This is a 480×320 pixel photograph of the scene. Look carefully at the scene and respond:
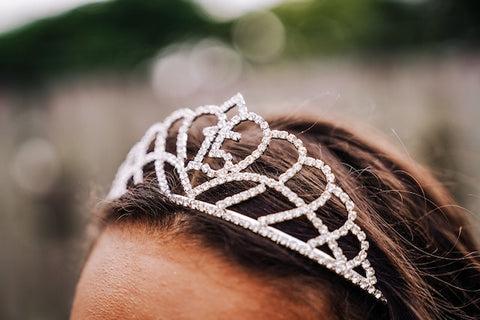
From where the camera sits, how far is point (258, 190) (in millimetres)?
772

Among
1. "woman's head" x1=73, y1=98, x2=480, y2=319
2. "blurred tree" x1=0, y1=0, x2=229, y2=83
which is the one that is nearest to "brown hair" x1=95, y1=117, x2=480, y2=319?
"woman's head" x1=73, y1=98, x2=480, y2=319

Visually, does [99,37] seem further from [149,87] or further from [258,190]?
[258,190]

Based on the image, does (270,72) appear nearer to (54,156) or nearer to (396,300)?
(54,156)

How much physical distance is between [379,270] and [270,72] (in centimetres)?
260

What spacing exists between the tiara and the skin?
0.06 meters

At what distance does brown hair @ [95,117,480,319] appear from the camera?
0.74 m

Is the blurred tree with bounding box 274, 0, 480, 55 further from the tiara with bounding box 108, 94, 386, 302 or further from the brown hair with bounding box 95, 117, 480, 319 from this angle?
the tiara with bounding box 108, 94, 386, 302

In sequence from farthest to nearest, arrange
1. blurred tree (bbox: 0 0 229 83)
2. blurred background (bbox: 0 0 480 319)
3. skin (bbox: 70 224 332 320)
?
blurred tree (bbox: 0 0 229 83)
blurred background (bbox: 0 0 480 319)
skin (bbox: 70 224 332 320)

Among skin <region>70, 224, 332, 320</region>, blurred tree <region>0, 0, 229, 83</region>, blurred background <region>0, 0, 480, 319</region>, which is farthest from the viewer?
blurred tree <region>0, 0, 229, 83</region>

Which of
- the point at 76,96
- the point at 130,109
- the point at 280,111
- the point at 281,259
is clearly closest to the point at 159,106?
the point at 130,109

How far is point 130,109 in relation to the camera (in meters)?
3.55

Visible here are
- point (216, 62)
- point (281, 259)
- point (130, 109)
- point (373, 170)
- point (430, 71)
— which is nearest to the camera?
point (281, 259)

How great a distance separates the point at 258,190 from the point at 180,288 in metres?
0.17

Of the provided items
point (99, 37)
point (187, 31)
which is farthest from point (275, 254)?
point (187, 31)
